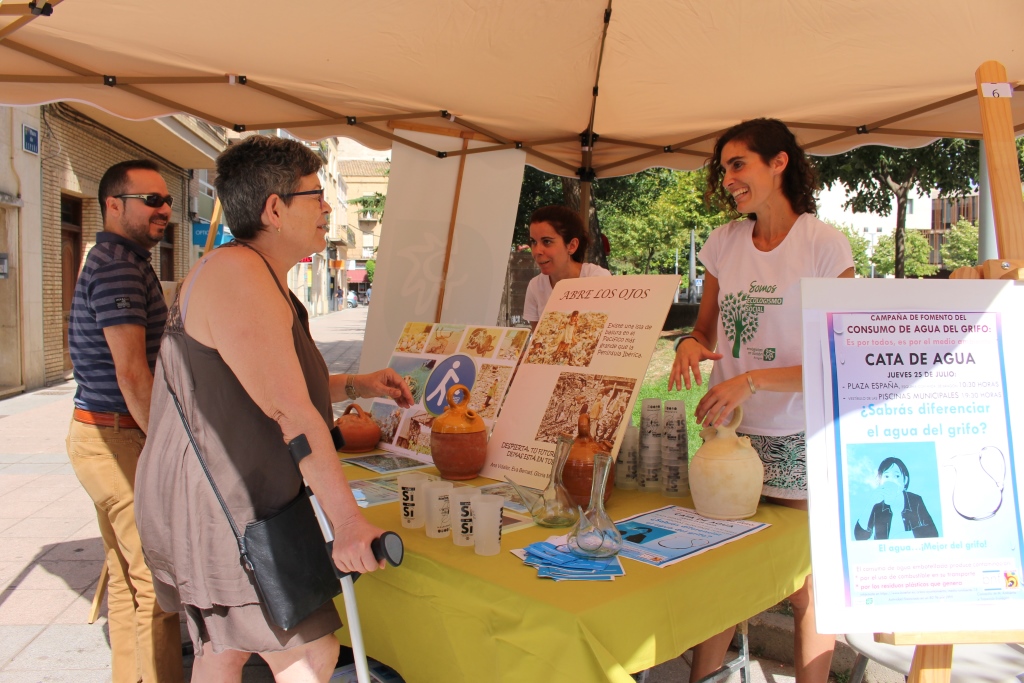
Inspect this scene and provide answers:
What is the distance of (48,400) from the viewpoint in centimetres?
919

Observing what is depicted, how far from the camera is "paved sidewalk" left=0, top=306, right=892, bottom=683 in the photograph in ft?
9.59

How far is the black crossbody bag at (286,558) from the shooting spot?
1.52 meters

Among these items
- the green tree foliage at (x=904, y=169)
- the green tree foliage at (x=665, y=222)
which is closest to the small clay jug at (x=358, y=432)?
the green tree foliage at (x=904, y=169)

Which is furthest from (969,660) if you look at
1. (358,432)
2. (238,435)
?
(358,432)

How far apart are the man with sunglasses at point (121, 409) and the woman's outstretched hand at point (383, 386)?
25.7 inches

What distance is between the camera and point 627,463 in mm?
2316

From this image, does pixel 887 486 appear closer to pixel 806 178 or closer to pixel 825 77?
pixel 806 178

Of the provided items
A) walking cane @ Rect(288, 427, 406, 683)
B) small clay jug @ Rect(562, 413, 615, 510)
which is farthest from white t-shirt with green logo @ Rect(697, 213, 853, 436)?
walking cane @ Rect(288, 427, 406, 683)

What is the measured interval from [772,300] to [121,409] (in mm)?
2119

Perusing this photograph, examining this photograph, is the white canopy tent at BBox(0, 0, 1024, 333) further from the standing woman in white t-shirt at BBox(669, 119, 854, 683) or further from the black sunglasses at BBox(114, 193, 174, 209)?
the standing woman in white t-shirt at BBox(669, 119, 854, 683)

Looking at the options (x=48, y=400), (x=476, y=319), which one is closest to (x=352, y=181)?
(x=48, y=400)

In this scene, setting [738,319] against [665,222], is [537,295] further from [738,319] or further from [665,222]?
[665,222]

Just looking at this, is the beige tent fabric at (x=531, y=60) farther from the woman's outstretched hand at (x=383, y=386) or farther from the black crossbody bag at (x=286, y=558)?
the black crossbody bag at (x=286, y=558)

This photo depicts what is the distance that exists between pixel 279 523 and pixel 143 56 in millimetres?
2577
